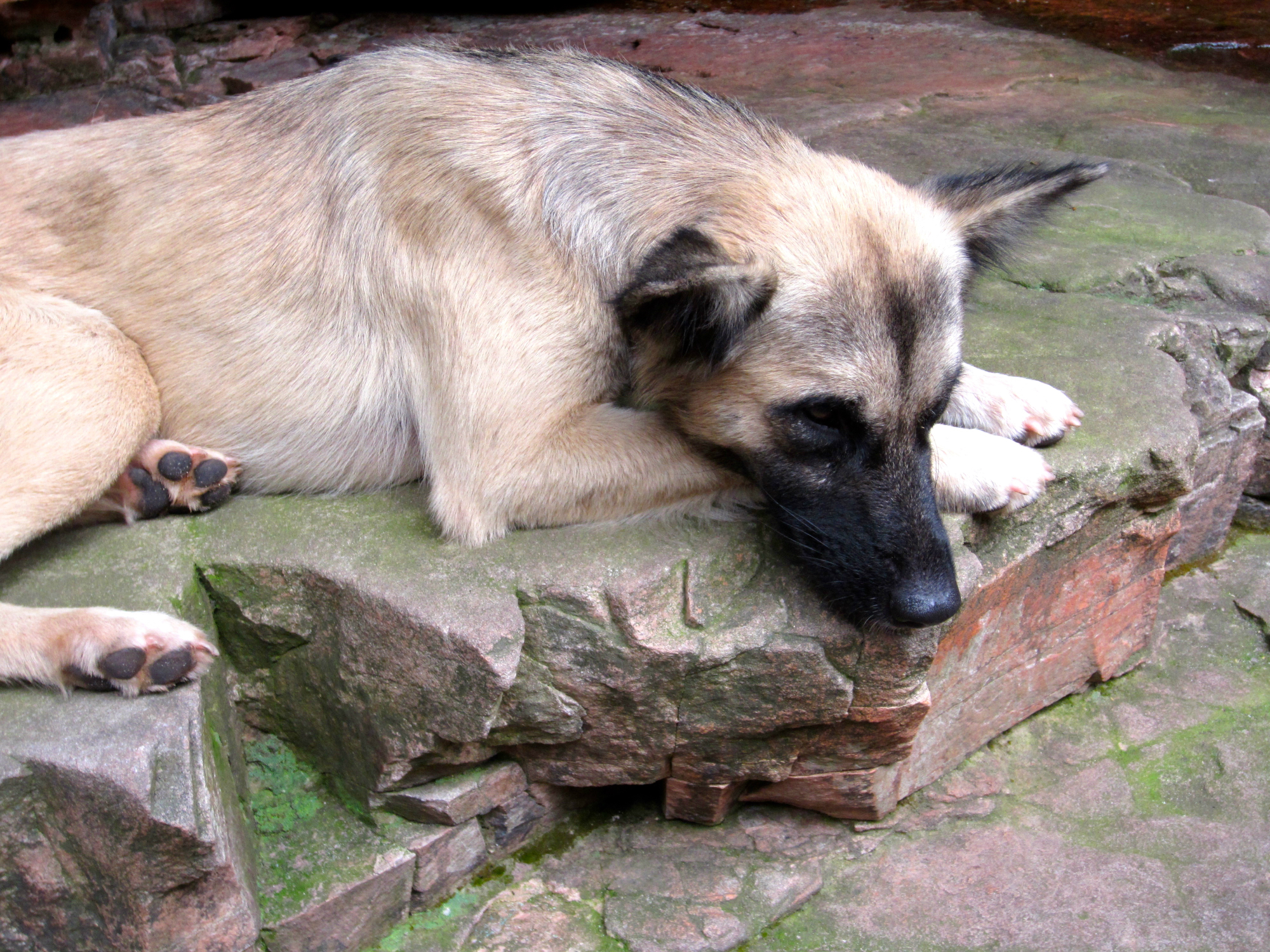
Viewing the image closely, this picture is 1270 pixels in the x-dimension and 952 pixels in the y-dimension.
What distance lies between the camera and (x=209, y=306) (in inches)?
155

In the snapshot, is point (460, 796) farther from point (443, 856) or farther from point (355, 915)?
point (355, 915)

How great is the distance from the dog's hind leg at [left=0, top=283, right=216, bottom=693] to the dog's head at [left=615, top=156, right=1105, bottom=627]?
164 centimetres

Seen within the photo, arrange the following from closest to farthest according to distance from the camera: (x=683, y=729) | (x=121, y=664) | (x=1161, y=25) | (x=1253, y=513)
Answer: (x=121, y=664) < (x=683, y=729) < (x=1253, y=513) < (x=1161, y=25)

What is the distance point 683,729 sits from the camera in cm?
365

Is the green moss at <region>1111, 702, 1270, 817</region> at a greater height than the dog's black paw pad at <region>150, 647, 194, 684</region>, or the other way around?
the dog's black paw pad at <region>150, 647, 194, 684</region>

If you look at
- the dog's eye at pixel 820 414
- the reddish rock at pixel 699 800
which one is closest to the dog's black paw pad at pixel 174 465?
the reddish rock at pixel 699 800

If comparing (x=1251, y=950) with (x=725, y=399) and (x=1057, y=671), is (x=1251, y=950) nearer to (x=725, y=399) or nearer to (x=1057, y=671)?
(x=1057, y=671)

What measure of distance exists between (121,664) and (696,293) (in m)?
1.87

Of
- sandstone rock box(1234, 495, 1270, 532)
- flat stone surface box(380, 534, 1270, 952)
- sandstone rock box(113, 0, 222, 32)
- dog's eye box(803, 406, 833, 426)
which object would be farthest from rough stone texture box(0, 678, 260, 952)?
sandstone rock box(113, 0, 222, 32)

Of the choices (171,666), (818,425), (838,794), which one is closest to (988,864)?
(838,794)

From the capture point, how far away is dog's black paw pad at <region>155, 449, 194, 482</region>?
380 centimetres

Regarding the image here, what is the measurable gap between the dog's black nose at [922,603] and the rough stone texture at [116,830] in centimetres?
194

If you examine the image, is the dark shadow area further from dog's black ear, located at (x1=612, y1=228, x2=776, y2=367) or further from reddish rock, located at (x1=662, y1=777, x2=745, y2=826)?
reddish rock, located at (x1=662, y1=777, x2=745, y2=826)

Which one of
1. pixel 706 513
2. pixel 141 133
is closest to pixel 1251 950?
pixel 706 513
